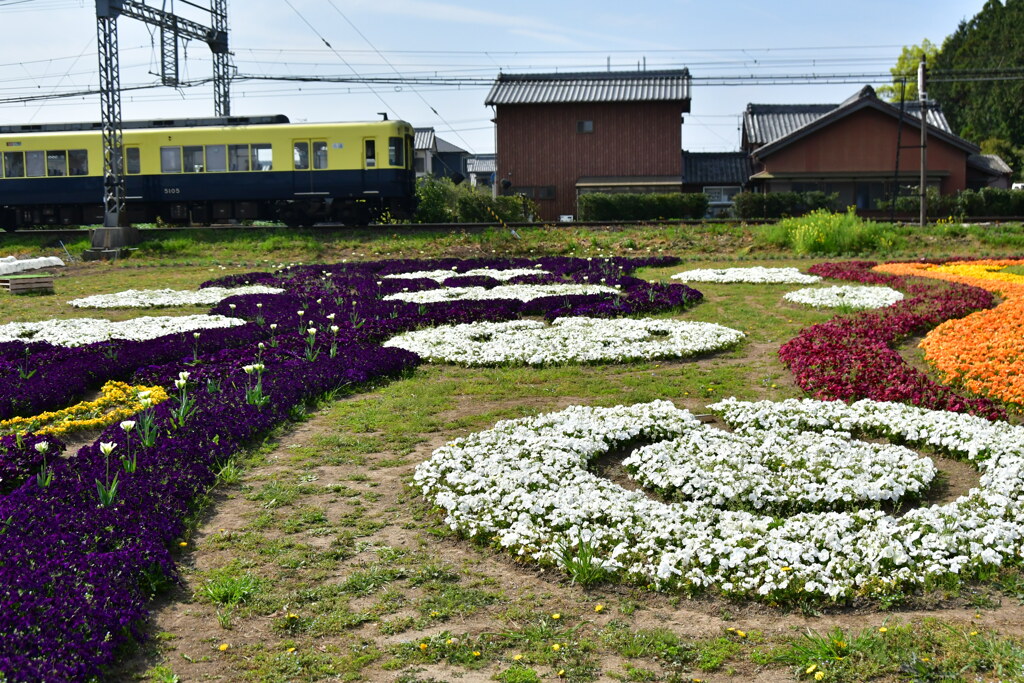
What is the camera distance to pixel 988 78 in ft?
173

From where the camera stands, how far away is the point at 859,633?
4.36 m

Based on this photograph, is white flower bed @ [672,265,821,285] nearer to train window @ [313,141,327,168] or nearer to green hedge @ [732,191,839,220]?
green hedge @ [732,191,839,220]

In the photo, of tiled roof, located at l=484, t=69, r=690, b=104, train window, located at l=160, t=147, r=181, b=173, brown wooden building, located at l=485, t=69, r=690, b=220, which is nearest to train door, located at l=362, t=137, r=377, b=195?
train window, located at l=160, t=147, r=181, b=173

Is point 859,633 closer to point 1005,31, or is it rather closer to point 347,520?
point 347,520

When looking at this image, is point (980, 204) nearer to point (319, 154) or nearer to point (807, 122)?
point (807, 122)

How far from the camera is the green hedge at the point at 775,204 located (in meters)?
32.4

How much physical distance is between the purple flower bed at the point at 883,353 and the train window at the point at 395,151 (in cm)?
1899

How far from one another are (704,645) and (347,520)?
2.46 meters

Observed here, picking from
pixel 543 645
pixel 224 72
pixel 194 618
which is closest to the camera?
pixel 543 645

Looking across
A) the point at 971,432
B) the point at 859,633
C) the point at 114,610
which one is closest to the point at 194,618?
the point at 114,610

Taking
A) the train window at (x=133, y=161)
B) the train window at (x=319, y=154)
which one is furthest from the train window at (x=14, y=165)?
the train window at (x=319, y=154)

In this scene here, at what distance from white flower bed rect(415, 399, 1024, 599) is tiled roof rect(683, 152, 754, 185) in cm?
4345

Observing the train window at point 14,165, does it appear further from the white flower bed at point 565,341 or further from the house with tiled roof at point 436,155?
the house with tiled roof at point 436,155

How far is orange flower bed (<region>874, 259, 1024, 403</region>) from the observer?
854 centimetres
